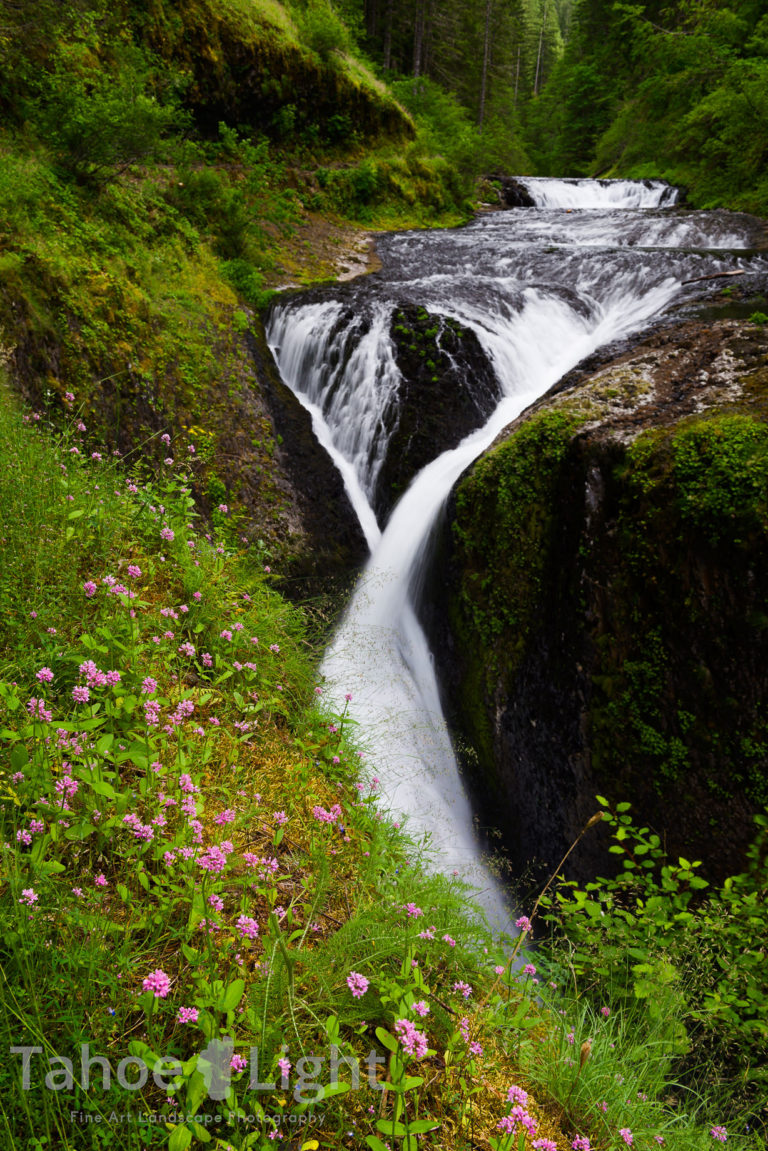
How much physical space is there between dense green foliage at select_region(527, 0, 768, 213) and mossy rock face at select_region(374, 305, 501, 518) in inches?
401

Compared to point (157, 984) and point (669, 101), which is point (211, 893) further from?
point (669, 101)

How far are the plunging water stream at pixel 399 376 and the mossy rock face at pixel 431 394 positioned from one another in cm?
14

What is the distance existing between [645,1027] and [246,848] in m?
1.87

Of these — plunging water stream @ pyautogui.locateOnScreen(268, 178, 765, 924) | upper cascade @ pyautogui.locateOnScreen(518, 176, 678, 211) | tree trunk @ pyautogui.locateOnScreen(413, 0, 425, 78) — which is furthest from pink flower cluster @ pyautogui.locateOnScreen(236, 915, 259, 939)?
tree trunk @ pyautogui.locateOnScreen(413, 0, 425, 78)

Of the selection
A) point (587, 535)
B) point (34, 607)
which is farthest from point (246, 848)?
point (587, 535)

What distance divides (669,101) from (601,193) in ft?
16.3

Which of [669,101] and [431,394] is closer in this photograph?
[431,394]

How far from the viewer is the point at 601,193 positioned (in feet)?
61.9

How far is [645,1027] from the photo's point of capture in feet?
7.70

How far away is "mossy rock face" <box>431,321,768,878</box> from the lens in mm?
3191

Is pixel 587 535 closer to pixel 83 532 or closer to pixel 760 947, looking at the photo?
pixel 760 947

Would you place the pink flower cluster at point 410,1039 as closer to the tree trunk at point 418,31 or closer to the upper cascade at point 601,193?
the upper cascade at point 601,193

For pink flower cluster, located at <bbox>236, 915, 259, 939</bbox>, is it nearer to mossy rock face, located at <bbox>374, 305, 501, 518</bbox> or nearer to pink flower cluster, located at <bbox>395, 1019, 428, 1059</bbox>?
pink flower cluster, located at <bbox>395, 1019, 428, 1059</bbox>

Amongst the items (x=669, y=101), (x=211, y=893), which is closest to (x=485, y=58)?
(x=669, y=101)
